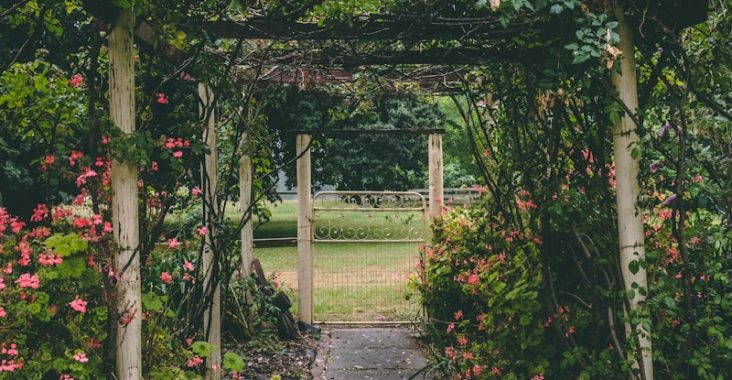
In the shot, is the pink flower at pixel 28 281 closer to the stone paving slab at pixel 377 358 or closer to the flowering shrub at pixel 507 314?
the flowering shrub at pixel 507 314

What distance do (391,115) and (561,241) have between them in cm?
1441

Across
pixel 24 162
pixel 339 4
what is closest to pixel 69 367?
pixel 339 4

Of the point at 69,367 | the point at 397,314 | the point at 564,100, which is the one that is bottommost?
the point at 397,314

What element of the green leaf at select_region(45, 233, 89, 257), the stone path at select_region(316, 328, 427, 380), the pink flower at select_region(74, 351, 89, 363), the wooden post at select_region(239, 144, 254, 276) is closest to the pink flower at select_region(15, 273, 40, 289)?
the green leaf at select_region(45, 233, 89, 257)

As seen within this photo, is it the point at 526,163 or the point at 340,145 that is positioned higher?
the point at 340,145

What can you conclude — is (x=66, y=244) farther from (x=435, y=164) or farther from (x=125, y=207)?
(x=435, y=164)

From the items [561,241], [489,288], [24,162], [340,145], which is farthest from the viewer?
[340,145]

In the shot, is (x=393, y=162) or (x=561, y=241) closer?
(x=561, y=241)

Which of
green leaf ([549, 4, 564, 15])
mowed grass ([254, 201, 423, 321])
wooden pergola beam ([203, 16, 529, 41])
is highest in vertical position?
wooden pergola beam ([203, 16, 529, 41])

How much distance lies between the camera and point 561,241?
3695 mm

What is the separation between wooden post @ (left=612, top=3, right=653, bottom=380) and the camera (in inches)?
119

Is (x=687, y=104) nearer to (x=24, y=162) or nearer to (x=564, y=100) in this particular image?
(x=564, y=100)

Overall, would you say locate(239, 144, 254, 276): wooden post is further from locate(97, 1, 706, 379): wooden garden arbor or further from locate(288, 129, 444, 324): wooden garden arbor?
locate(97, 1, 706, 379): wooden garden arbor

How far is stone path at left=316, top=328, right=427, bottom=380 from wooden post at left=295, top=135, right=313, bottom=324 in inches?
18.1
